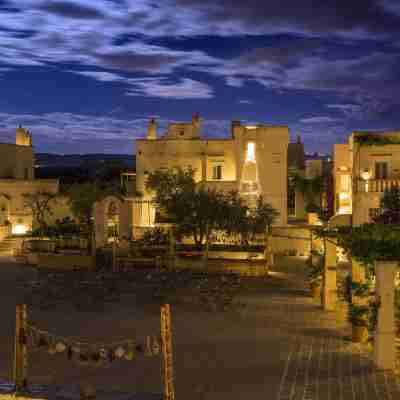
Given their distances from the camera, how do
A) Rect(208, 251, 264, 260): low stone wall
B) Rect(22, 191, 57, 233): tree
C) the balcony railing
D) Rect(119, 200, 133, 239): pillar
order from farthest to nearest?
Rect(22, 191, 57, 233): tree
Rect(119, 200, 133, 239): pillar
the balcony railing
Rect(208, 251, 264, 260): low stone wall

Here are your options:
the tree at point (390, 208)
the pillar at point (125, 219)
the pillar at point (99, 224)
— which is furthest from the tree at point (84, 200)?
the tree at point (390, 208)

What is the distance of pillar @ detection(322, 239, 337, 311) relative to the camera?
12.7 metres

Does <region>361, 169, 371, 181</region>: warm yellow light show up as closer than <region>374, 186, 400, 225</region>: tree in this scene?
No

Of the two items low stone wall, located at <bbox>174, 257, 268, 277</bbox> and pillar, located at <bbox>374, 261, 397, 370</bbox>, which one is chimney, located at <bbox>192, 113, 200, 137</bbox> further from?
pillar, located at <bbox>374, 261, 397, 370</bbox>

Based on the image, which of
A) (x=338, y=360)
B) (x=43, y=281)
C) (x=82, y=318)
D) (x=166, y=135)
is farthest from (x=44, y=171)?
(x=338, y=360)

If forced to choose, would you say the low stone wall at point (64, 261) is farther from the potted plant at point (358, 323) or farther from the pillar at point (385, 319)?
the pillar at point (385, 319)

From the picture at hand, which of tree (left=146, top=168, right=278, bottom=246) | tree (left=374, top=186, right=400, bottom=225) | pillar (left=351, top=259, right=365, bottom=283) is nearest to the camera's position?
pillar (left=351, top=259, right=365, bottom=283)

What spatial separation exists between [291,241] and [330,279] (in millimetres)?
11421

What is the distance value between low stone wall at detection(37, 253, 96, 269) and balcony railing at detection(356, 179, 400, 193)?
12552 mm

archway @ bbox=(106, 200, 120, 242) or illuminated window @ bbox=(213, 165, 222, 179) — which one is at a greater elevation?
illuminated window @ bbox=(213, 165, 222, 179)

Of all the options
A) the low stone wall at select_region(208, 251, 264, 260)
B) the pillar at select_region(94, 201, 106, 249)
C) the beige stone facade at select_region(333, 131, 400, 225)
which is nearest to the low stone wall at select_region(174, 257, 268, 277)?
the low stone wall at select_region(208, 251, 264, 260)

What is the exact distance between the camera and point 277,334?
10570mm

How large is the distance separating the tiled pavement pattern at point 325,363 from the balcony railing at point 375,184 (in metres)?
11.9

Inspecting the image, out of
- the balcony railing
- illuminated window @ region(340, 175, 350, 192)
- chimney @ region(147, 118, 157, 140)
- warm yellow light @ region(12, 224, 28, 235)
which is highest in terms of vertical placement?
chimney @ region(147, 118, 157, 140)
